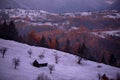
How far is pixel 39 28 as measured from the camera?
164 m

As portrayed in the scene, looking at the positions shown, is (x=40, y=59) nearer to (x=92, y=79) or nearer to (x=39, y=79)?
(x=92, y=79)

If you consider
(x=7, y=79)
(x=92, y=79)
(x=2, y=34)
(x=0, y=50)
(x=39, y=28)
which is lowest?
(x=92, y=79)

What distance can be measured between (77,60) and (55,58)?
741 centimetres

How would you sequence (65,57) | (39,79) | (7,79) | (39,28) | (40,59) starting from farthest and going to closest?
(39,28)
(65,57)
(40,59)
(39,79)
(7,79)

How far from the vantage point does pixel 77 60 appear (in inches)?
1829

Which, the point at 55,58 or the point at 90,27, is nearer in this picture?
the point at 55,58

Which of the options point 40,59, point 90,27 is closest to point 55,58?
point 40,59

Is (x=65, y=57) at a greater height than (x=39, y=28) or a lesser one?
lesser

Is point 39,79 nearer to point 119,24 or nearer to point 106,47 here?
point 106,47

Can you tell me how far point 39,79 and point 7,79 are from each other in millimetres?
4273

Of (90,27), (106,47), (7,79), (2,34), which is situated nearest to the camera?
(7,79)

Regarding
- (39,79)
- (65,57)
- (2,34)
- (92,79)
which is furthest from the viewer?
(2,34)

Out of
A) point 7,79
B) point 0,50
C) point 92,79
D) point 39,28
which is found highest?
point 39,28

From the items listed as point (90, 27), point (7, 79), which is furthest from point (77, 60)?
point (90, 27)
